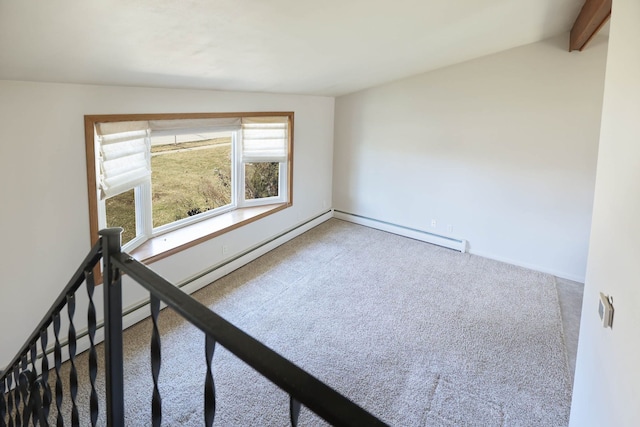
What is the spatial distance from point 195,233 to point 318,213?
95.8 inches

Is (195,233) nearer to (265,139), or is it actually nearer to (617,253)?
(265,139)

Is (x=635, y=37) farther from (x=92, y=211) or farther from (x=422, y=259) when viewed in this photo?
(x=422, y=259)

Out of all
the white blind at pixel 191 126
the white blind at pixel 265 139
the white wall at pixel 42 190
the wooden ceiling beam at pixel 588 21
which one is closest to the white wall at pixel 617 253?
the wooden ceiling beam at pixel 588 21

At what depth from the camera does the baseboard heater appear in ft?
17.7

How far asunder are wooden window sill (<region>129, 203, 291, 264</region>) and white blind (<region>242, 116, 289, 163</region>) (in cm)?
64

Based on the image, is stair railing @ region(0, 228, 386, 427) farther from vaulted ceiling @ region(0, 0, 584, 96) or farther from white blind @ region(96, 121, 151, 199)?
white blind @ region(96, 121, 151, 199)

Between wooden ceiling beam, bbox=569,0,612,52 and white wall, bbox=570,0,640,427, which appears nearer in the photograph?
white wall, bbox=570,0,640,427

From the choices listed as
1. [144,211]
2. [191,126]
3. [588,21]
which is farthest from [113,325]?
[588,21]

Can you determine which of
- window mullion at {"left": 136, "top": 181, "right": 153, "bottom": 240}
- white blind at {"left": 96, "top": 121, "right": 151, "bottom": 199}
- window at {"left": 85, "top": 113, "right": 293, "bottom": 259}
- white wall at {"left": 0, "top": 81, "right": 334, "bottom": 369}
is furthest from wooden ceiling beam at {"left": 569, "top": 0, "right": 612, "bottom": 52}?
window mullion at {"left": 136, "top": 181, "right": 153, "bottom": 240}

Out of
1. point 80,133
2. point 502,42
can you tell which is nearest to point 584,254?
point 502,42

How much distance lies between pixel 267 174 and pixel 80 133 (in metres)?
2.72

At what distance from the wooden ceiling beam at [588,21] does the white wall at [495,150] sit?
323 mm

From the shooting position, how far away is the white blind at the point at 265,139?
4.75 m

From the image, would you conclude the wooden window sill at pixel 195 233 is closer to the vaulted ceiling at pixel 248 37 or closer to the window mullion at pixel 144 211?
the window mullion at pixel 144 211
